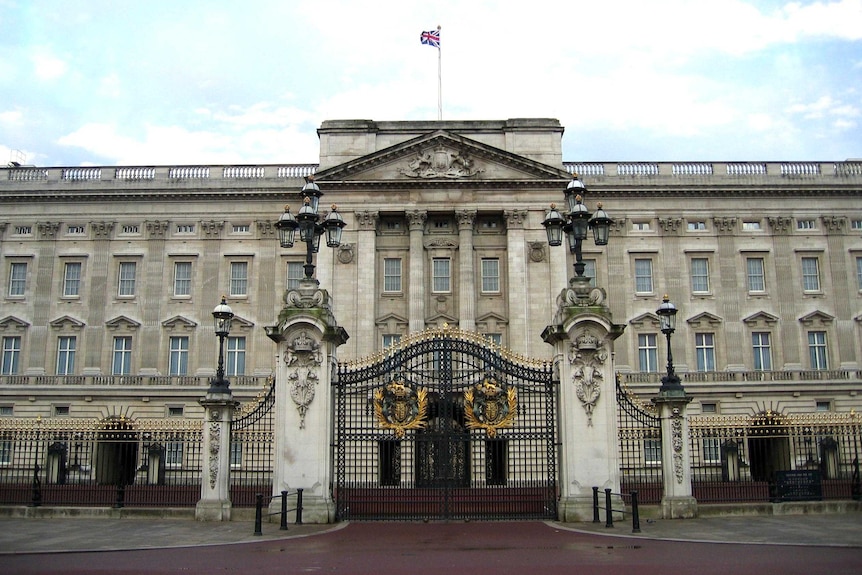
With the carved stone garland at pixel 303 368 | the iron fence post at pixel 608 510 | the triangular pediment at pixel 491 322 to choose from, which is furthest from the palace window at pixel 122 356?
the iron fence post at pixel 608 510

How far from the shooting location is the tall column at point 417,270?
47438mm

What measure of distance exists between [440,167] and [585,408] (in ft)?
100

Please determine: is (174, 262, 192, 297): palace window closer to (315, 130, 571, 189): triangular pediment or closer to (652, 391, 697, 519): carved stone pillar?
(315, 130, 571, 189): triangular pediment

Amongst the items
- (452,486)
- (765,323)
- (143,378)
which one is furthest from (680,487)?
(143,378)

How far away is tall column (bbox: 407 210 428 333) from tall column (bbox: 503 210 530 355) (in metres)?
4.99

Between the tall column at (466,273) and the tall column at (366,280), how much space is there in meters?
4.98

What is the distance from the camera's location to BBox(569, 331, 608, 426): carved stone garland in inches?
826

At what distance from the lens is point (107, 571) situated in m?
13.7

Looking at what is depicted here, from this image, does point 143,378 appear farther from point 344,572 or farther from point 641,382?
point 344,572

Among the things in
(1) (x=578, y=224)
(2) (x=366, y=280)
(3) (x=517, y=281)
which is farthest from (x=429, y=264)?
(1) (x=578, y=224)

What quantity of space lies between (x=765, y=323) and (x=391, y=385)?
35114mm

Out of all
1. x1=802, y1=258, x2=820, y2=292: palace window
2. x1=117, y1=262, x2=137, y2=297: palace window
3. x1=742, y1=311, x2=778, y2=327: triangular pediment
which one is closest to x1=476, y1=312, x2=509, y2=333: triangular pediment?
x1=742, y1=311, x2=778, y2=327: triangular pediment

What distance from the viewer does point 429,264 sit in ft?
163

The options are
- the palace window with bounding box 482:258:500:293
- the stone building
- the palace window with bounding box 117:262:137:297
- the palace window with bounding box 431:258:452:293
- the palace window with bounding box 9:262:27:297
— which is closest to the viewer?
the stone building
